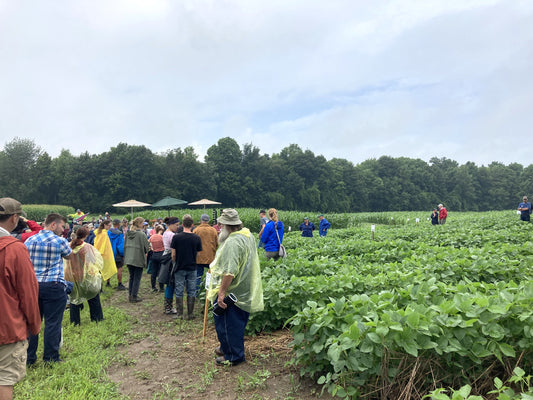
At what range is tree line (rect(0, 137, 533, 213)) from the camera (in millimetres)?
49031

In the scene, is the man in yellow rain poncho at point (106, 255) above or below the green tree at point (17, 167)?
below

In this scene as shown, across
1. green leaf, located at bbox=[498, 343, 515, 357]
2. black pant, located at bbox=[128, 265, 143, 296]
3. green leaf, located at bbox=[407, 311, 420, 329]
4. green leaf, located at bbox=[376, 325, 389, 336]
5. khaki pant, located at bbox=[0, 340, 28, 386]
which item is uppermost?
green leaf, located at bbox=[407, 311, 420, 329]

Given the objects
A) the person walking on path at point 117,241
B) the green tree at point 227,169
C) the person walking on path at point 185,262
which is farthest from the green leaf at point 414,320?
the green tree at point 227,169

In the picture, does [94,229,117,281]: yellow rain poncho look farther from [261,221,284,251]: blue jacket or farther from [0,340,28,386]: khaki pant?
[0,340,28,386]: khaki pant

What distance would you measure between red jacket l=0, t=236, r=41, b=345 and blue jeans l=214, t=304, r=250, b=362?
84.0 inches

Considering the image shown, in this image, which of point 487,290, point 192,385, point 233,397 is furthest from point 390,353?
point 192,385

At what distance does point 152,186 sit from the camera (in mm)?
51156

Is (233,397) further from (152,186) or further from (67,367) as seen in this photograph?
(152,186)

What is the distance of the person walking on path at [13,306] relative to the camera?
8.64 ft

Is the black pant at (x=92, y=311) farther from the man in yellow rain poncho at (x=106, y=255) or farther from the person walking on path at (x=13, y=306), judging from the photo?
the person walking on path at (x=13, y=306)

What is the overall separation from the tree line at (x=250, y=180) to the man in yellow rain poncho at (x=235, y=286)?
158 ft

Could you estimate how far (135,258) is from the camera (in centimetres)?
829

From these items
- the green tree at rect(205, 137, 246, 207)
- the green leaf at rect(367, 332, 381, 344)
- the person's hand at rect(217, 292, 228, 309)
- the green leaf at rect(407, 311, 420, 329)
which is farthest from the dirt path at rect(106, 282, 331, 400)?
the green tree at rect(205, 137, 246, 207)

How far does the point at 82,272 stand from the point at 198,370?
9.85 ft
